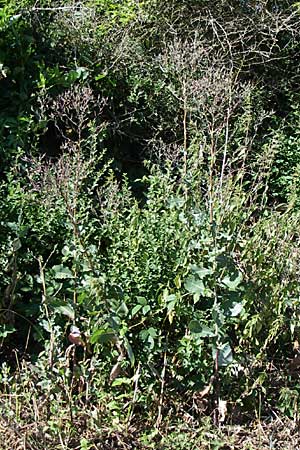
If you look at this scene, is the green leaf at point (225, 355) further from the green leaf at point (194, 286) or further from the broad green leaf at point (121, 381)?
the broad green leaf at point (121, 381)

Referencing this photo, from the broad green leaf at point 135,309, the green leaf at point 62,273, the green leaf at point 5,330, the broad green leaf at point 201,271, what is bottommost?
the green leaf at point 5,330

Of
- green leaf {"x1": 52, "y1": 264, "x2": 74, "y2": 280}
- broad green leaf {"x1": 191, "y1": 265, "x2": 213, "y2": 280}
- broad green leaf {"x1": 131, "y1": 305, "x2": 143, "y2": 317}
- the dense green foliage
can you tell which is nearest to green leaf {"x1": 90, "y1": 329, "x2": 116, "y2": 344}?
the dense green foliage

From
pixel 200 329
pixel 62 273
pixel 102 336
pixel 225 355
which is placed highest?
pixel 62 273

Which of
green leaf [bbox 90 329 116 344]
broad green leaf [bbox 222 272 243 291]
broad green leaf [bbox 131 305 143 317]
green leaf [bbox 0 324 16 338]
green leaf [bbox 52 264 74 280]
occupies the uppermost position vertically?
green leaf [bbox 52 264 74 280]

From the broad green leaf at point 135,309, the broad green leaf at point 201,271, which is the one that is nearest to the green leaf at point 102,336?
the broad green leaf at point 135,309

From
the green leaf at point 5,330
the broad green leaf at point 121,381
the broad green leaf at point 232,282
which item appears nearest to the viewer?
the broad green leaf at point 232,282

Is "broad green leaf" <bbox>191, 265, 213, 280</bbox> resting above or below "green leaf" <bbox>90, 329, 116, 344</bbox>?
above

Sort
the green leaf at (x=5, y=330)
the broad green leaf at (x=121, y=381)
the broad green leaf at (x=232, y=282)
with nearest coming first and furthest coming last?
the broad green leaf at (x=232, y=282) < the broad green leaf at (x=121, y=381) < the green leaf at (x=5, y=330)

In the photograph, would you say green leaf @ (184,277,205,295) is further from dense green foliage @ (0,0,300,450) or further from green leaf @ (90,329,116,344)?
green leaf @ (90,329,116,344)

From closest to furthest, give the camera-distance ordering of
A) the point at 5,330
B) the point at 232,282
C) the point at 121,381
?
the point at 232,282 < the point at 121,381 < the point at 5,330

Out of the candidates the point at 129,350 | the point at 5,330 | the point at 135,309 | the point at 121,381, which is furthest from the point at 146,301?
the point at 5,330

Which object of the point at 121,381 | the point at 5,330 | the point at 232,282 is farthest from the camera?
the point at 5,330

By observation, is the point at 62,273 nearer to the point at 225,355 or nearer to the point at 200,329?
the point at 200,329

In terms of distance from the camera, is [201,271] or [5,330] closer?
[201,271]
